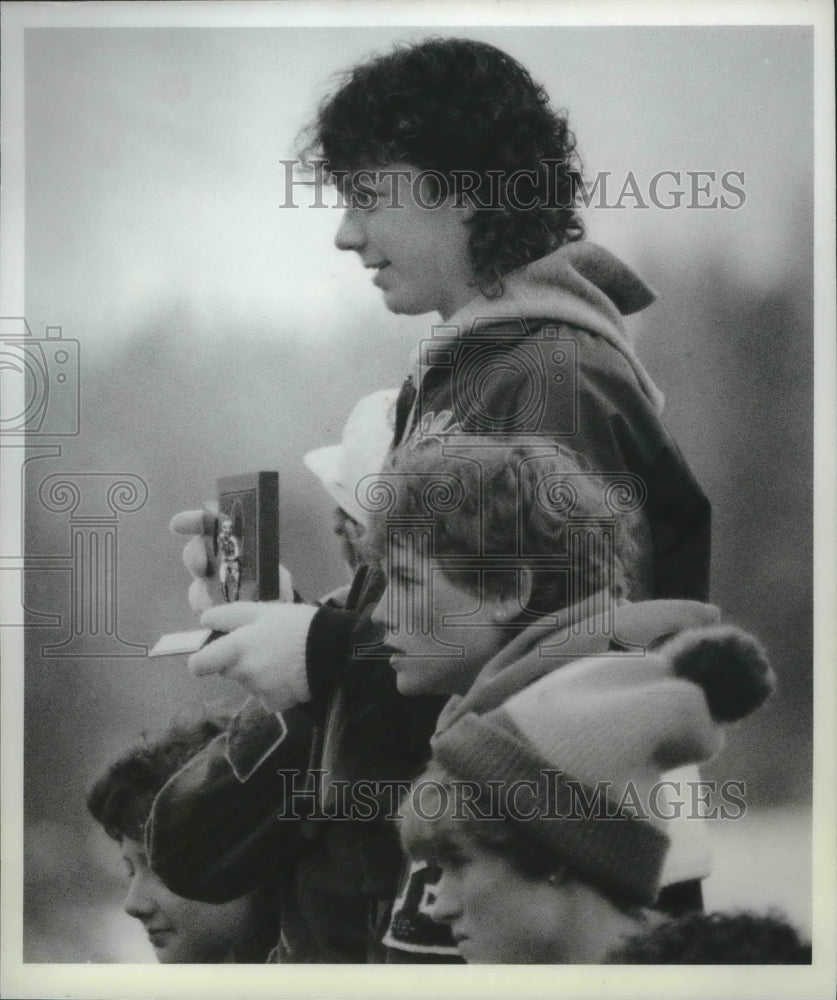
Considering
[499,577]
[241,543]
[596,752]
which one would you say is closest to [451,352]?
[499,577]

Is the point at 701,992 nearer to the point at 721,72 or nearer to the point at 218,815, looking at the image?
the point at 218,815

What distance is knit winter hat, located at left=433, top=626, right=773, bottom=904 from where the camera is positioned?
2.65 metres

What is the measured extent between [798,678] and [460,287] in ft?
3.65

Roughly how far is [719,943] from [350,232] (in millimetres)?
1731

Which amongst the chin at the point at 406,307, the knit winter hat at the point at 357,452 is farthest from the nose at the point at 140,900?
the chin at the point at 406,307

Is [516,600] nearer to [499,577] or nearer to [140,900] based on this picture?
[499,577]

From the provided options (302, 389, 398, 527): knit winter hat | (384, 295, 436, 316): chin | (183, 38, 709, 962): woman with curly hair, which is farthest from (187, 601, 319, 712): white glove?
(384, 295, 436, 316): chin

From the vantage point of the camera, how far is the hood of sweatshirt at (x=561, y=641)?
2.66 meters

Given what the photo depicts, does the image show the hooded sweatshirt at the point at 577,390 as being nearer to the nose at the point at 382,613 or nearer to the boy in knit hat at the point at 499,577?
the boy in knit hat at the point at 499,577

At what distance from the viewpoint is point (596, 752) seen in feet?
8.75

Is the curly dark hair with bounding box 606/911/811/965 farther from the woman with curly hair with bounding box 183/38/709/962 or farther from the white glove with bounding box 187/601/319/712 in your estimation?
the white glove with bounding box 187/601/319/712

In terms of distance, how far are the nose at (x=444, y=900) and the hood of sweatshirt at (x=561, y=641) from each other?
322 mm

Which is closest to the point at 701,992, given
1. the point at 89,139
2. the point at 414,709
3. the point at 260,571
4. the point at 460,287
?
the point at 414,709

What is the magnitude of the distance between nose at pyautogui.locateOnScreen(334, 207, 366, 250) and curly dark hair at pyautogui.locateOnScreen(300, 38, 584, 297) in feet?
0.34
